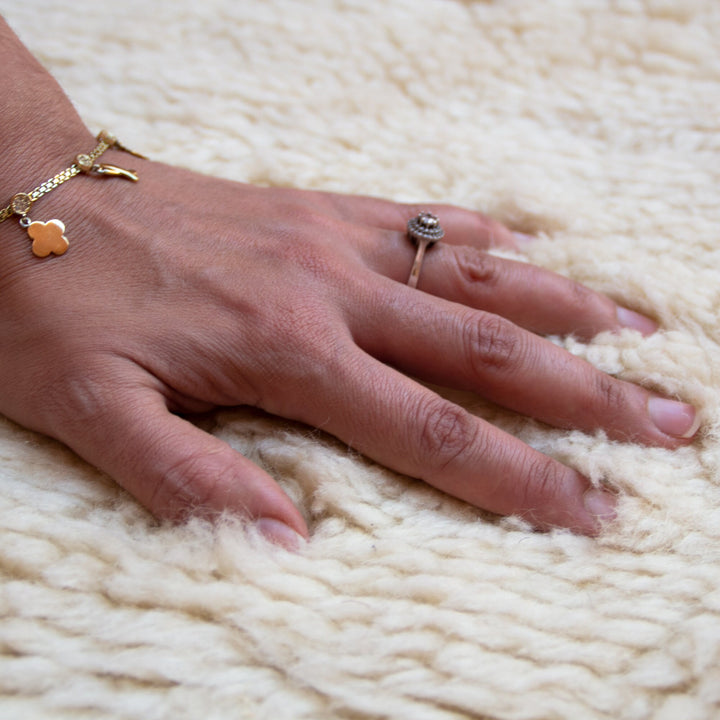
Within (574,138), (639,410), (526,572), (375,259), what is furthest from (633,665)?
(574,138)

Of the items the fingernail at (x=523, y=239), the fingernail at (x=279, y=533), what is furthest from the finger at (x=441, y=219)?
the fingernail at (x=279, y=533)

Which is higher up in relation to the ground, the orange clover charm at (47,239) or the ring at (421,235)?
the ring at (421,235)

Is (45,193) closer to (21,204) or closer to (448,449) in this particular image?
(21,204)

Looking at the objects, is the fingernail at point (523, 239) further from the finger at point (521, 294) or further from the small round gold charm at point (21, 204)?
the small round gold charm at point (21, 204)

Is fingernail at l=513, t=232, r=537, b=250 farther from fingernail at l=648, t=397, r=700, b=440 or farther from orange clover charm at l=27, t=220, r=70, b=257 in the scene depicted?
orange clover charm at l=27, t=220, r=70, b=257

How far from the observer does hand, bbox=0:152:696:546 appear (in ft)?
2.01

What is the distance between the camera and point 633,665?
20.6 inches

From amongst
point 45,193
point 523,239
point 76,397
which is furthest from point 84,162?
point 523,239

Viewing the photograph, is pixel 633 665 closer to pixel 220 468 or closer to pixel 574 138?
pixel 220 468

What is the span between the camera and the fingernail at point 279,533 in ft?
1.89

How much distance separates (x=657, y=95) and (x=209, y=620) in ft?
2.89

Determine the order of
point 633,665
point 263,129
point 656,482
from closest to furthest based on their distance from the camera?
point 633,665 < point 656,482 < point 263,129

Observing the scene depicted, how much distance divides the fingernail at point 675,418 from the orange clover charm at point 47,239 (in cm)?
54

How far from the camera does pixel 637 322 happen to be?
2.57ft
